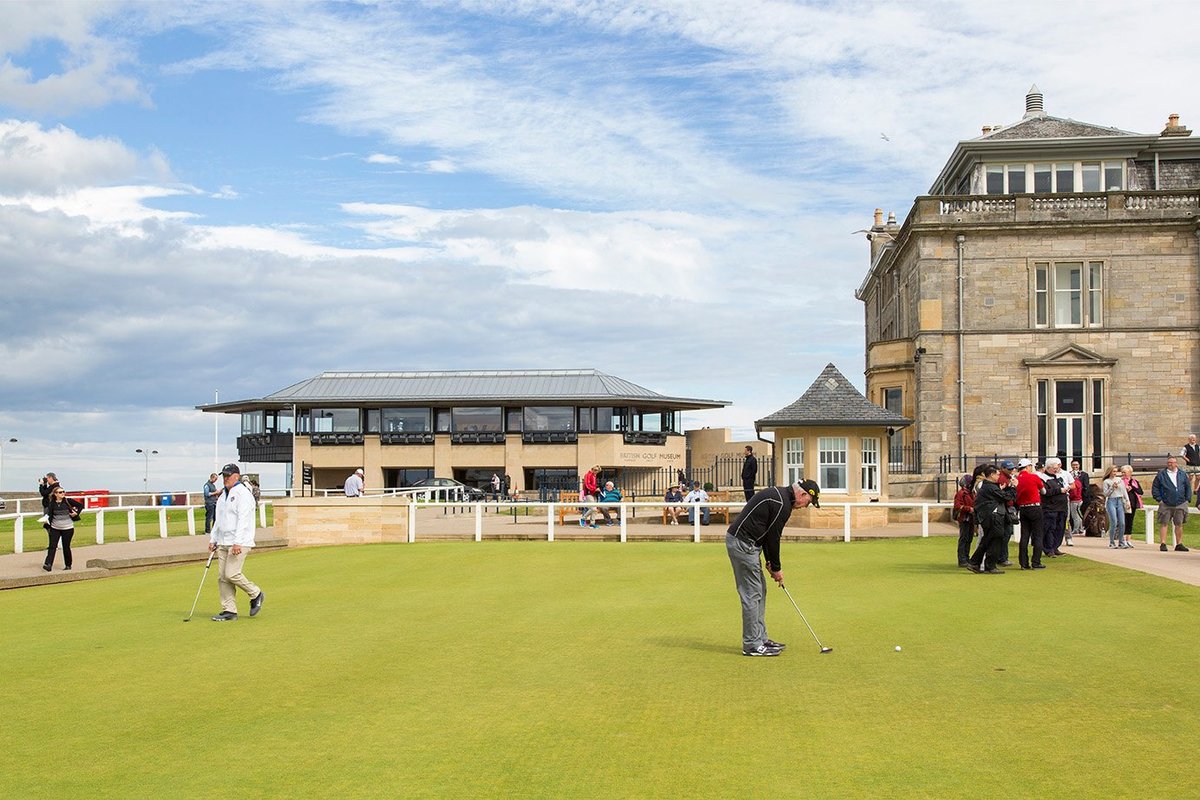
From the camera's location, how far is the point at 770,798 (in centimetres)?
667

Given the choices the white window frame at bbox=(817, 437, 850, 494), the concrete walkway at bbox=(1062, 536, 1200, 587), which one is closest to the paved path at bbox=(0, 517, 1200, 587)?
the concrete walkway at bbox=(1062, 536, 1200, 587)

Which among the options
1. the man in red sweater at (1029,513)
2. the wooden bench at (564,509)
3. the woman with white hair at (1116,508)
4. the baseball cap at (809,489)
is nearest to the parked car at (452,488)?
the wooden bench at (564,509)

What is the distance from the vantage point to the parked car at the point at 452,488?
5416 cm

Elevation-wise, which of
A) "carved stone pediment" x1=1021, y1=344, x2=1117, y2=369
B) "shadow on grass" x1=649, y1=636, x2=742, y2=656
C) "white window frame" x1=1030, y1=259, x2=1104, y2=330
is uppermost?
"white window frame" x1=1030, y1=259, x2=1104, y2=330

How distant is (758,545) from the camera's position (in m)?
11.8

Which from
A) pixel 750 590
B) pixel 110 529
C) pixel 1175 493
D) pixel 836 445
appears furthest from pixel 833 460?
pixel 110 529

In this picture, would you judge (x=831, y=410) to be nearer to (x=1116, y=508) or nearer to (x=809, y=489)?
(x=1116, y=508)

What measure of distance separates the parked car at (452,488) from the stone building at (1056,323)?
20.6 m

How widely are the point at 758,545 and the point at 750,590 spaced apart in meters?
0.51

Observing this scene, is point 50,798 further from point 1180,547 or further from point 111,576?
point 1180,547

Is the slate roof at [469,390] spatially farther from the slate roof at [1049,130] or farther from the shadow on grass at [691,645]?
the shadow on grass at [691,645]

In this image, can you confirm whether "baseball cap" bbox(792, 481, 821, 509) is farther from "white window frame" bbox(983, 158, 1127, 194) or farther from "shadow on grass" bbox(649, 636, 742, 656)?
"white window frame" bbox(983, 158, 1127, 194)

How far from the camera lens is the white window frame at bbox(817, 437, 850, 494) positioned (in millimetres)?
30281

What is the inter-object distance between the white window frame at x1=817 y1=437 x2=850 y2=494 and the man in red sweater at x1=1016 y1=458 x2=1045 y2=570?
1045 centimetres
